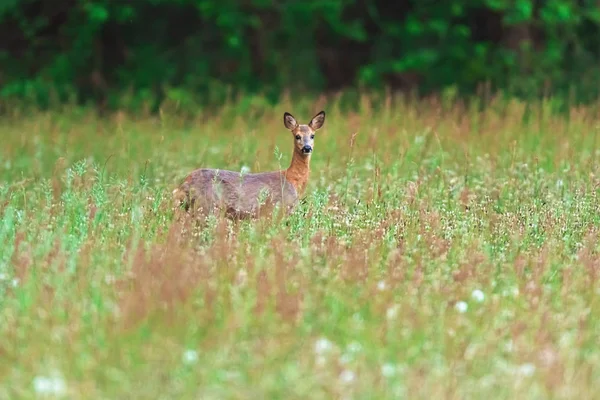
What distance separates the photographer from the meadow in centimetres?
455

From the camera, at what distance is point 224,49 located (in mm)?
17859

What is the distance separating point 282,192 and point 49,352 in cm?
309

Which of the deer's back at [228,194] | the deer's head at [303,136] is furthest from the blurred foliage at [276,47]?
the deer's back at [228,194]

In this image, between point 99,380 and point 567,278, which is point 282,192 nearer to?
point 567,278

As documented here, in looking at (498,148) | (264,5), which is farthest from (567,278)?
(264,5)

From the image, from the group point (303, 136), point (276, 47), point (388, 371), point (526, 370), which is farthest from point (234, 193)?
point (276, 47)

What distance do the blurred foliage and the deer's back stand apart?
28.9 feet

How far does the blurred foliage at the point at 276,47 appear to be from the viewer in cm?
1698

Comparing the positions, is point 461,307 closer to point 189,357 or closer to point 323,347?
point 323,347

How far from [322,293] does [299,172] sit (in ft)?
9.77

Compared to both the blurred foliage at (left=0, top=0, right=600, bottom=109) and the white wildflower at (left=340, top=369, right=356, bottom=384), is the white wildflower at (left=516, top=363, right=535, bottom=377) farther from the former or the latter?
the blurred foliage at (left=0, top=0, right=600, bottom=109)

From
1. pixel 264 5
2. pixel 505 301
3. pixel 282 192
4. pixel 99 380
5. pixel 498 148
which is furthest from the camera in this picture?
pixel 264 5

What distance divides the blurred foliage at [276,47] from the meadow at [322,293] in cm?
771

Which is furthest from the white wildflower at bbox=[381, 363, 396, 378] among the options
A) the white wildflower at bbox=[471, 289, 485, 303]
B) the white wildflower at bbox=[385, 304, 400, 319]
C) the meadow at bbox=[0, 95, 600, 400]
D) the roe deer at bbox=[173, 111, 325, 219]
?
the roe deer at bbox=[173, 111, 325, 219]
